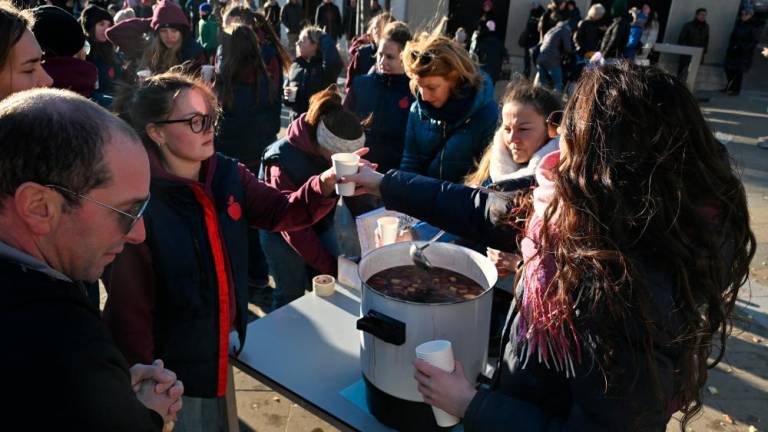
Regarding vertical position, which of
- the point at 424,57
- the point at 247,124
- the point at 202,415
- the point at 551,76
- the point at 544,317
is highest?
the point at 424,57

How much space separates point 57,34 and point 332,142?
1668 mm

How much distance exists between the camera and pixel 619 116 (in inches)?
46.8

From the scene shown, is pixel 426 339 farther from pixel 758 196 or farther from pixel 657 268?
pixel 758 196

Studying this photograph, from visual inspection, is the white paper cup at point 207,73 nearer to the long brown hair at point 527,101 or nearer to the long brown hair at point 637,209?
the long brown hair at point 527,101

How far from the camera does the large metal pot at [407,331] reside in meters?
1.44

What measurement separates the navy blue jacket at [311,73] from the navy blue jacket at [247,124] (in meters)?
1.04

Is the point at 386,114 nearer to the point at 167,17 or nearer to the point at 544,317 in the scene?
the point at 167,17

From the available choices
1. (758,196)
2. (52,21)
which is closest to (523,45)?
(758,196)

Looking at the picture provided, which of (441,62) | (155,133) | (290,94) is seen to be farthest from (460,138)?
(290,94)

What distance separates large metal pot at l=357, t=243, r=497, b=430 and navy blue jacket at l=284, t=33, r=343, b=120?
4030 mm

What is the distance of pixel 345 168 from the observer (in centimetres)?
203

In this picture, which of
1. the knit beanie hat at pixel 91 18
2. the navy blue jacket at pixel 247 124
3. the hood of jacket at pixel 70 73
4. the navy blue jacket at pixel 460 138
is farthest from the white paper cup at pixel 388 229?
the knit beanie hat at pixel 91 18

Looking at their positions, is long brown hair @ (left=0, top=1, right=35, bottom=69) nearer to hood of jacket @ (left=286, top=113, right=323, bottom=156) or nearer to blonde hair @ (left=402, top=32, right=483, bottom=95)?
hood of jacket @ (left=286, top=113, right=323, bottom=156)

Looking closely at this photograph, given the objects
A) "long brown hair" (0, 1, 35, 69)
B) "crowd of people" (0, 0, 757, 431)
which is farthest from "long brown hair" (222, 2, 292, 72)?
"long brown hair" (0, 1, 35, 69)
